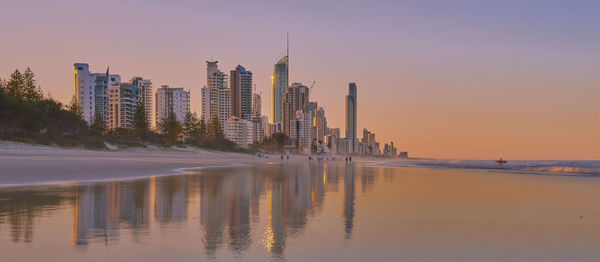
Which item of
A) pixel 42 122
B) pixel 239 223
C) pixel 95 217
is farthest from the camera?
pixel 42 122

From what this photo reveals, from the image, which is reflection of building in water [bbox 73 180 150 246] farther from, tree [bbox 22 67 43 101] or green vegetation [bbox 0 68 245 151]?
tree [bbox 22 67 43 101]

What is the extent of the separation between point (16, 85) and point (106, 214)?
314ft

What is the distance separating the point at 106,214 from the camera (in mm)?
11719

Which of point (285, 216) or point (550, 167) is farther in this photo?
point (550, 167)

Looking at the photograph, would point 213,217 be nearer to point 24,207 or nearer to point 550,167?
point 24,207

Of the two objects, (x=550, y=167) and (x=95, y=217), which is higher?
(x=95, y=217)

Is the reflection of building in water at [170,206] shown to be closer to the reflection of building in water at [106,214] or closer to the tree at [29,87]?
the reflection of building in water at [106,214]

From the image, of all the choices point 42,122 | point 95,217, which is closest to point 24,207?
point 95,217

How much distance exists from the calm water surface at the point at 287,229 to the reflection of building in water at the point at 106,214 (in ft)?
0.09

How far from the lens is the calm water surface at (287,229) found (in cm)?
762

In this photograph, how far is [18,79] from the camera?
8831 centimetres

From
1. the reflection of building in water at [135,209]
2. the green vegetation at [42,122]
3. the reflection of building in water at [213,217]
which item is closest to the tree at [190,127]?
the green vegetation at [42,122]

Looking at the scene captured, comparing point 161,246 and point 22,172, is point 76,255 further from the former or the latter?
point 22,172

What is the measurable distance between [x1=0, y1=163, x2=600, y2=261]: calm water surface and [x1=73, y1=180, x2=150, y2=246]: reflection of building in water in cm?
3
